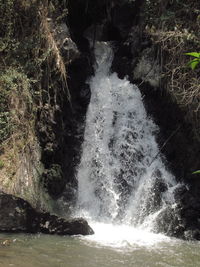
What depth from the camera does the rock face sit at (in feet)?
18.3

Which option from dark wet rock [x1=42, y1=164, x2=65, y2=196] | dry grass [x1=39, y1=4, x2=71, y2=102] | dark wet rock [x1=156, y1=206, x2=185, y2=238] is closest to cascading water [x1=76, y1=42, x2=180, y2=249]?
dark wet rock [x1=156, y1=206, x2=185, y2=238]

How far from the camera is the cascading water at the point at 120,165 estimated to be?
700 centimetres

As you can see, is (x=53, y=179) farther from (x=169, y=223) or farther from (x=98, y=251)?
(x=169, y=223)

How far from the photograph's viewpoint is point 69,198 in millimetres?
7008

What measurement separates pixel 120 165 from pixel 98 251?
3151 millimetres

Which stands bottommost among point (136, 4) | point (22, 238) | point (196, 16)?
point (22, 238)

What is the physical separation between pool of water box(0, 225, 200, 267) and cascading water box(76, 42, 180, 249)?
0.48 meters

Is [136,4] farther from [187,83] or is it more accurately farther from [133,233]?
[133,233]

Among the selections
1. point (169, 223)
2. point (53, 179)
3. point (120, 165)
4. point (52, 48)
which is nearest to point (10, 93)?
point (52, 48)

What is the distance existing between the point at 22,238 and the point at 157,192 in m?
3.26

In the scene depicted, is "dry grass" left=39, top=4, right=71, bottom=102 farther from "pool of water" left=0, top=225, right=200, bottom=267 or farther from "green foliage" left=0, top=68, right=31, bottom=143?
"pool of water" left=0, top=225, right=200, bottom=267

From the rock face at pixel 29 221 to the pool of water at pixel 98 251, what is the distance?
0.73 ft

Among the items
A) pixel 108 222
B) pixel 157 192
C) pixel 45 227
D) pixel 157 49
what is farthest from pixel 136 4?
pixel 45 227

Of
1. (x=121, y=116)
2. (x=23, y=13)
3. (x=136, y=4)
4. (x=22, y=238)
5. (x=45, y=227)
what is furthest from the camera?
(x=136, y=4)
